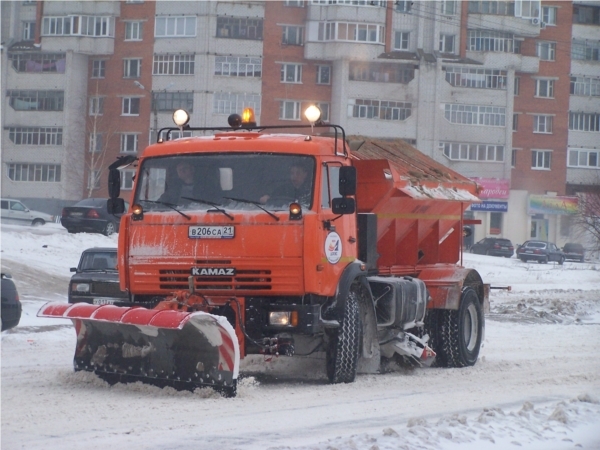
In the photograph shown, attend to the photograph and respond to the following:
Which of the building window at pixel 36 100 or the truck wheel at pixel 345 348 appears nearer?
the truck wheel at pixel 345 348

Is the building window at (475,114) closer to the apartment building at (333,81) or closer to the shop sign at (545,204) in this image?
the apartment building at (333,81)

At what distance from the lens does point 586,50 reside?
175ft

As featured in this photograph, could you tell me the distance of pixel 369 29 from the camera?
52.3m

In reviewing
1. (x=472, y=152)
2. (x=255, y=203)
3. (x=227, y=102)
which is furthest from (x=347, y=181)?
(x=472, y=152)

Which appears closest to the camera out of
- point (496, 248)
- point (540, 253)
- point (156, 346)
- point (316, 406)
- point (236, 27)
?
point (316, 406)

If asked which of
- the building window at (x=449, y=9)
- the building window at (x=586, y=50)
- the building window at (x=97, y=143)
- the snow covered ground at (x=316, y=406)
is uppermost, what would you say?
the building window at (x=449, y=9)

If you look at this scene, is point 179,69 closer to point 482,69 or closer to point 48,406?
point 482,69

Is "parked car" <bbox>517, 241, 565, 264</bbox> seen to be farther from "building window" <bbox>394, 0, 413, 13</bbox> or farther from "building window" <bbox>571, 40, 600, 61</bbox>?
"building window" <bbox>394, 0, 413, 13</bbox>

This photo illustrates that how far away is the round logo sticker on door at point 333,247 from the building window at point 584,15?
149 feet

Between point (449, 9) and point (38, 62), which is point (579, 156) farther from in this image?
point (38, 62)

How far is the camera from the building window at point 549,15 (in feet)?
174

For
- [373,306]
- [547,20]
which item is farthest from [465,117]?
[373,306]

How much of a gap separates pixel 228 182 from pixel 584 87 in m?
50.5

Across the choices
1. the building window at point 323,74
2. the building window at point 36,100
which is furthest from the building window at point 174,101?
the building window at point 323,74
